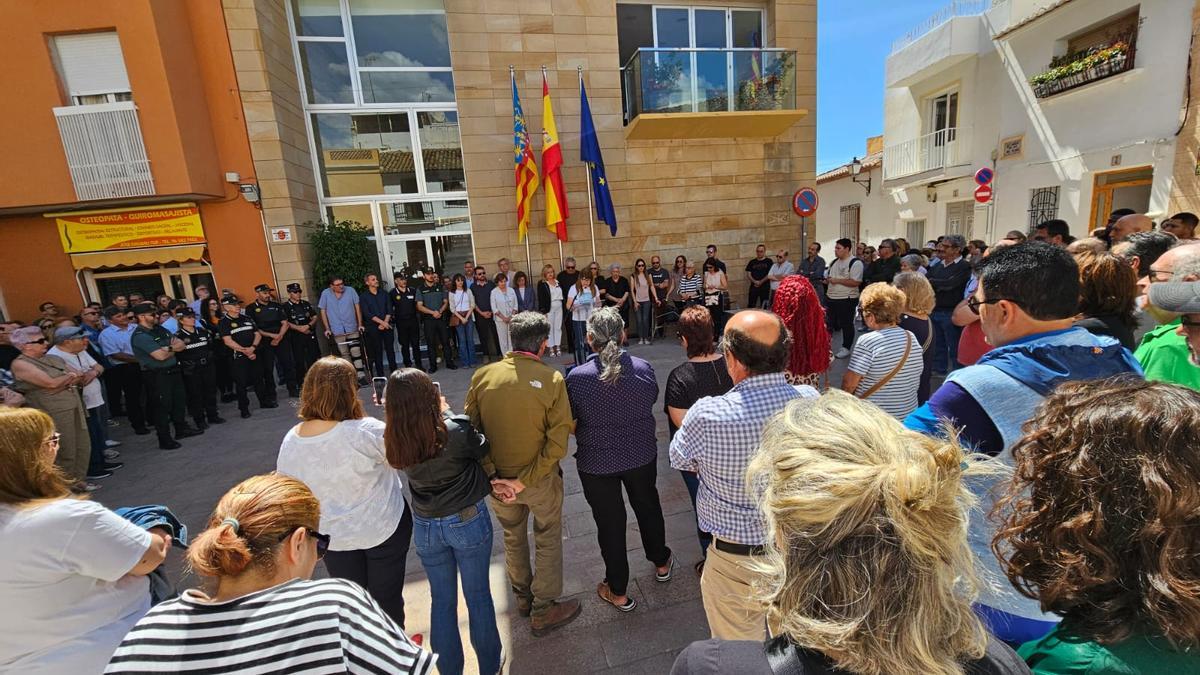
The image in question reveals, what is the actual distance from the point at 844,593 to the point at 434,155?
10.8m

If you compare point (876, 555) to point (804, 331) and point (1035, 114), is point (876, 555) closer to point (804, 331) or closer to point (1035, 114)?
point (804, 331)

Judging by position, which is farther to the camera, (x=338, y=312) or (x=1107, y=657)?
(x=338, y=312)

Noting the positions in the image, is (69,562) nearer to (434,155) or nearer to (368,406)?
(368,406)

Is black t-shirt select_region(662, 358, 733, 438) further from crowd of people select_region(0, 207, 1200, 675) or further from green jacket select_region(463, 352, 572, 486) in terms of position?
green jacket select_region(463, 352, 572, 486)

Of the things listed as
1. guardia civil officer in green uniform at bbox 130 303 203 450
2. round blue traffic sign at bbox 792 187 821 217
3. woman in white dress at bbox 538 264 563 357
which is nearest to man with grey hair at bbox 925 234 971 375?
round blue traffic sign at bbox 792 187 821 217

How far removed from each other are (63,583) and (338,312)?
23.7 feet

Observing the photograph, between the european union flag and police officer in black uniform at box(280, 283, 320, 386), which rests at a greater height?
the european union flag

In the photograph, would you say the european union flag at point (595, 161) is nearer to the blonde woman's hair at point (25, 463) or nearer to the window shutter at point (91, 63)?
the window shutter at point (91, 63)

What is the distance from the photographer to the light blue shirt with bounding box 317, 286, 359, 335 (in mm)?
8047

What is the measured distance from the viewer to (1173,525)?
28.2 inches

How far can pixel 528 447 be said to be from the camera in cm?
244

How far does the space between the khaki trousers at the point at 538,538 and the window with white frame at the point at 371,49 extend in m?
9.69

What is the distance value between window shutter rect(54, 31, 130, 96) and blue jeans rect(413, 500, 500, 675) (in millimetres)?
10214

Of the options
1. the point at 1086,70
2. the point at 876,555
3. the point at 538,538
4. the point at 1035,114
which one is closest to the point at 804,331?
the point at 538,538
